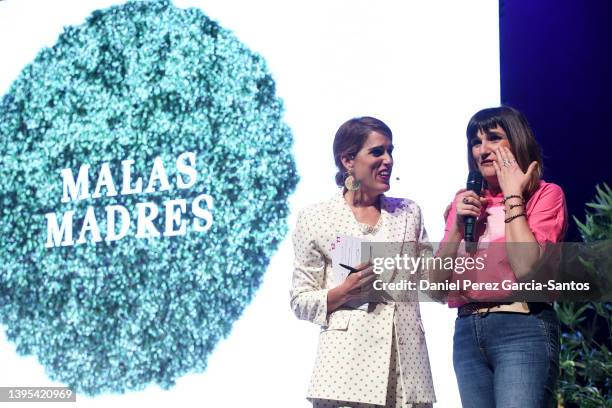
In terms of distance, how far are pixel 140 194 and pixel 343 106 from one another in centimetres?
Answer: 126

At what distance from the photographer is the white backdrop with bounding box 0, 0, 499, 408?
3797 mm

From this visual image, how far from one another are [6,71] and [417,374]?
368 cm

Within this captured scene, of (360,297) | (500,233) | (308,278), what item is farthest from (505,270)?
(308,278)

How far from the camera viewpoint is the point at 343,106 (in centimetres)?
415

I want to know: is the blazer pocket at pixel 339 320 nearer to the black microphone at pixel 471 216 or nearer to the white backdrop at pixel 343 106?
the black microphone at pixel 471 216

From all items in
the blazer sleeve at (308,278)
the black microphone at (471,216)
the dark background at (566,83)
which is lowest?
the blazer sleeve at (308,278)

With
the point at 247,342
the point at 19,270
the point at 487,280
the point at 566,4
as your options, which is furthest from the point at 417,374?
the point at 19,270

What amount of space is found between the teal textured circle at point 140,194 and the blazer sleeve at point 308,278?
57.1 inches

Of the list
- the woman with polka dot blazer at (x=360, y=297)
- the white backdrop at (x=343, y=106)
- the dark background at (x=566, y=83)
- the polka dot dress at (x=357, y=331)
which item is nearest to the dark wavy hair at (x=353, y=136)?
the woman with polka dot blazer at (x=360, y=297)

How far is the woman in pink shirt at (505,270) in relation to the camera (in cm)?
225

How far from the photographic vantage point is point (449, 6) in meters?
3.93

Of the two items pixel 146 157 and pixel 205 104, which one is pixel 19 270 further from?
pixel 205 104

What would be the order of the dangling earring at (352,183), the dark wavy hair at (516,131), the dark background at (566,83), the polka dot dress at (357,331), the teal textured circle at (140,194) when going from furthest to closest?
the teal textured circle at (140,194), the dark background at (566,83), the dangling earring at (352,183), the polka dot dress at (357,331), the dark wavy hair at (516,131)

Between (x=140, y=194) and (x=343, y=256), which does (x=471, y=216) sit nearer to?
(x=343, y=256)
